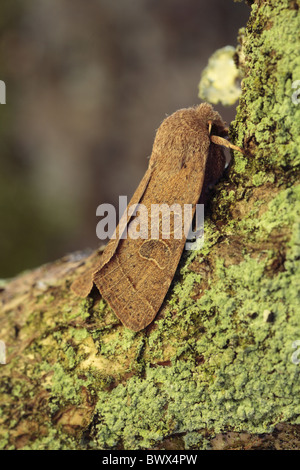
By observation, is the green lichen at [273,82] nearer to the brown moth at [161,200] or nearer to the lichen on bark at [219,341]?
the lichen on bark at [219,341]

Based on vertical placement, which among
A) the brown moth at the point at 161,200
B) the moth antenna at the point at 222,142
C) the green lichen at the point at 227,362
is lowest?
the green lichen at the point at 227,362

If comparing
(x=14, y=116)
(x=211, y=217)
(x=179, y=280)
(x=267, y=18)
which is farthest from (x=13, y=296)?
(x=14, y=116)

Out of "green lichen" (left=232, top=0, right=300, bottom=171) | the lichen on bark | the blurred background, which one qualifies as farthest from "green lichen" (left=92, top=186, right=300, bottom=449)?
the blurred background

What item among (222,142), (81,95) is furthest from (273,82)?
(81,95)

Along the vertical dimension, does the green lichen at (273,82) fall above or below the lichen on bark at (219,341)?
above

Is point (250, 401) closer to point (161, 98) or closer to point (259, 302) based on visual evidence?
point (259, 302)

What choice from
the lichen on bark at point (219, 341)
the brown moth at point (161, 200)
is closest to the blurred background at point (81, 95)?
the lichen on bark at point (219, 341)
